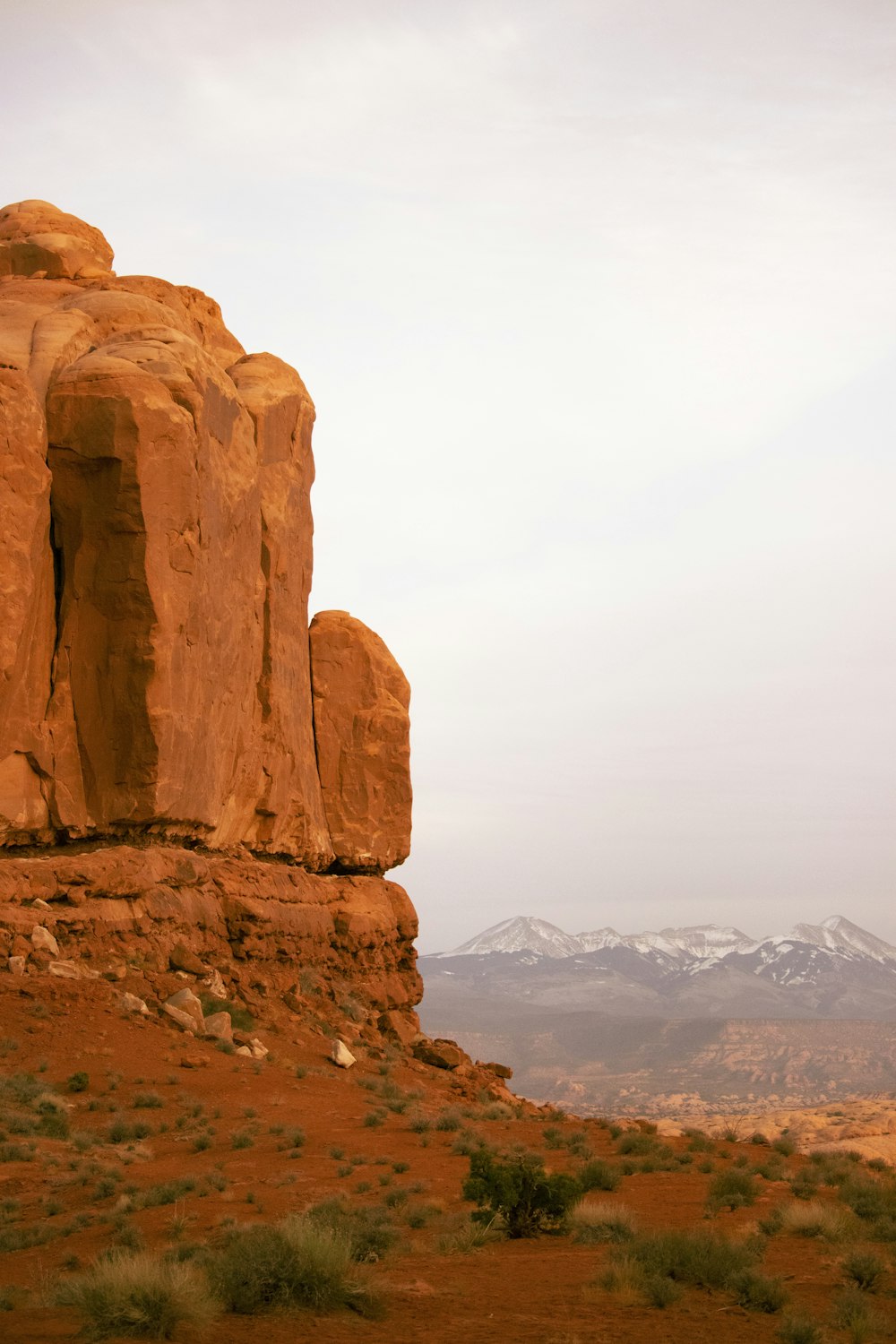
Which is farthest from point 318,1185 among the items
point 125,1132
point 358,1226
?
point 125,1132

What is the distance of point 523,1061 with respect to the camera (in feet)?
354

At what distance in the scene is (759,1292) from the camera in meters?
9.39

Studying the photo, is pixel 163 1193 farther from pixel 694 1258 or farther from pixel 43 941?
pixel 43 941

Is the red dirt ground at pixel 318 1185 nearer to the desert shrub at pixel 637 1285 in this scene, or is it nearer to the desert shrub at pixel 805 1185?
the desert shrub at pixel 637 1285

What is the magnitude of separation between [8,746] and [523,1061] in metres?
92.5

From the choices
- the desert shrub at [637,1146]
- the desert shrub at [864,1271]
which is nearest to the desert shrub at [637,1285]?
the desert shrub at [864,1271]

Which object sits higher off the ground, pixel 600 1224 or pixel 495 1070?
pixel 600 1224

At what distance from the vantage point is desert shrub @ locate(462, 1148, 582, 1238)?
12047mm

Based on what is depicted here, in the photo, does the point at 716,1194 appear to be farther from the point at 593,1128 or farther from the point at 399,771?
the point at 399,771

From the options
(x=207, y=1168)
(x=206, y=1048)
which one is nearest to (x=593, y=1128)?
(x=206, y=1048)

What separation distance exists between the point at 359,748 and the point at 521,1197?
20.1 m

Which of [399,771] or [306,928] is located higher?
[399,771]

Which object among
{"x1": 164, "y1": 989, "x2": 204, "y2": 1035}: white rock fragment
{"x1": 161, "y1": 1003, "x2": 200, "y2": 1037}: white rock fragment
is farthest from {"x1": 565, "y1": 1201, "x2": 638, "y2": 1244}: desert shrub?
{"x1": 164, "y1": 989, "x2": 204, "y2": 1035}: white rock fragment

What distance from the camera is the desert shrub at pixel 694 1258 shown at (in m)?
9.80
